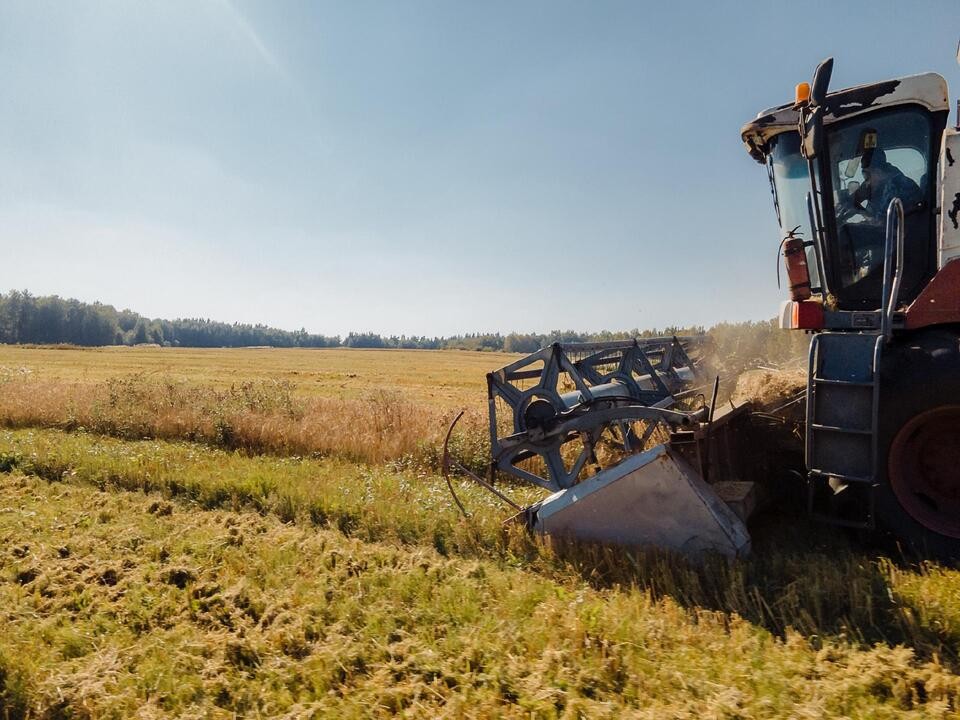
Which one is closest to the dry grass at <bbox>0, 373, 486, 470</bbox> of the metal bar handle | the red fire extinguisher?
the red fire extinguisher

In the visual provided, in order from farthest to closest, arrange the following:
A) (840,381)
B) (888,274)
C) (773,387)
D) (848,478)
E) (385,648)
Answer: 1. (773,387)
2. (888,274)
3. (840,381)
4. (848,478)
5. (385,648)

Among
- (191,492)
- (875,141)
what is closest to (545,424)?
(875,141)

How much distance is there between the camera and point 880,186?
14.2ft

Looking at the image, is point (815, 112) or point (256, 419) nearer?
point (815, 112)

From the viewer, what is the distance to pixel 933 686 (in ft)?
7.42

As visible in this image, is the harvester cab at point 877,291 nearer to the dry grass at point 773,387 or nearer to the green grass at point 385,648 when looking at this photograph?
the dry grass at point 773,387

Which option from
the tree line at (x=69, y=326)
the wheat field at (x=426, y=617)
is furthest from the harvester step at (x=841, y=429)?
the tree line at (x=69, y=326)

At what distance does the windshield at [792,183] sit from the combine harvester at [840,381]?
13 mm

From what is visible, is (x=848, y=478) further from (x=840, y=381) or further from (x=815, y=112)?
(x=815, y=112)

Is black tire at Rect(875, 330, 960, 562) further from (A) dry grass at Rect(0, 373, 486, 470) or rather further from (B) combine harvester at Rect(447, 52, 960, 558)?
(A) dry grass at Rect(0, 373, 486, 470)

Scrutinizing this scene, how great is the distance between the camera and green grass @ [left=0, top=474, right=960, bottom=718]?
2373mm

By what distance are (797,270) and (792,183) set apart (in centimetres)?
95

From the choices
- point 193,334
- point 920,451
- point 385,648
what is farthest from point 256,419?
point 193,334

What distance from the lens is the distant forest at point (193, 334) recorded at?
7.12 metres
